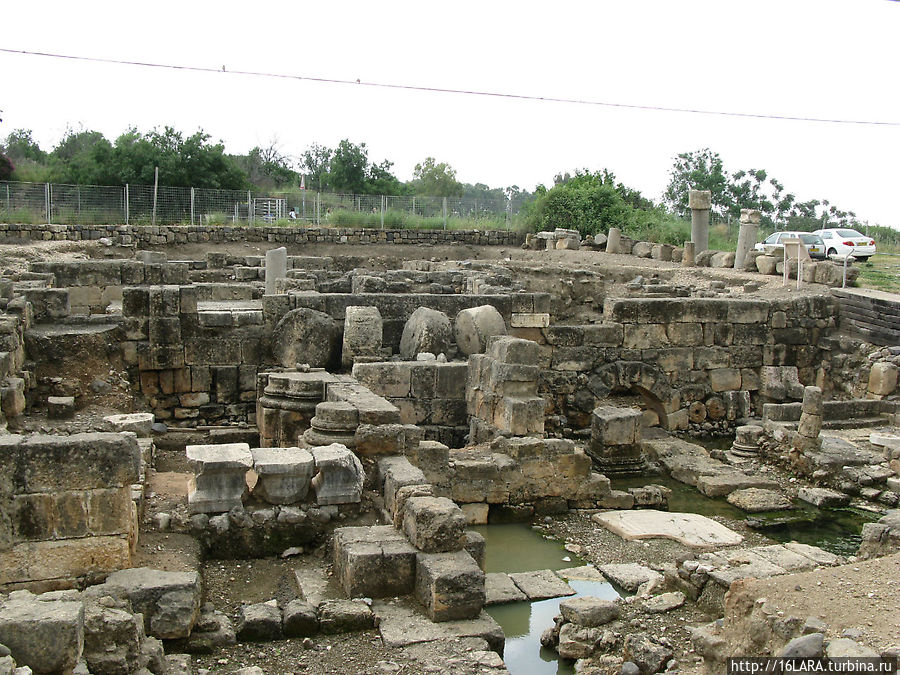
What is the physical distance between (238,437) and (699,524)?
18.8 ft

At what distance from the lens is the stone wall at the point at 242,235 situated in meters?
24.6

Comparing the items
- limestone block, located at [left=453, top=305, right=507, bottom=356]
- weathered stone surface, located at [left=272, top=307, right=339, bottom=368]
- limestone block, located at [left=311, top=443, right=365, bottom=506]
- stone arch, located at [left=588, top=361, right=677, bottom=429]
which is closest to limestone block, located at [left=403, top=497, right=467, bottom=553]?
limestone block, located at [left=311, top=443, right=365, bottom=506]

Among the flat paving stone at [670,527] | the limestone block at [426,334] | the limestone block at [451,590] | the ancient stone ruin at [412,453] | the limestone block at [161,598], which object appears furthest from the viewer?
the limestone block at [426,334]

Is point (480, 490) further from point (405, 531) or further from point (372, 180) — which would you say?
point (372, 180)

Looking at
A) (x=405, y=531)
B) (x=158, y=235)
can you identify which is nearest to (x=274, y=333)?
(x=405, y=531)

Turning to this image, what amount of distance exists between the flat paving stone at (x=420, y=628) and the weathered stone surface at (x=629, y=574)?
7.44 feet

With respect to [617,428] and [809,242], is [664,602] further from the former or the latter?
[809,242]

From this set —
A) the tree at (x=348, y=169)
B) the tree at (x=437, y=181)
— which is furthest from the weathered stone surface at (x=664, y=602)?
the tree at (x=437, y=181)

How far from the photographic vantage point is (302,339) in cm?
1132

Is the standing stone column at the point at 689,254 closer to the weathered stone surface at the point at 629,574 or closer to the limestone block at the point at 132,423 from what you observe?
the weathered stone surface at the point at 629,574

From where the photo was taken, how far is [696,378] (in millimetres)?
13969

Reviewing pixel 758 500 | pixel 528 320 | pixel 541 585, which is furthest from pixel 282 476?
pixel 528 320

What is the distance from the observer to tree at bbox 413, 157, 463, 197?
53312 millimetres

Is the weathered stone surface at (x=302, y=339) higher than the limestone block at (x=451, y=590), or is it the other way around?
the weathered stone surface at (x=302, y=339)
